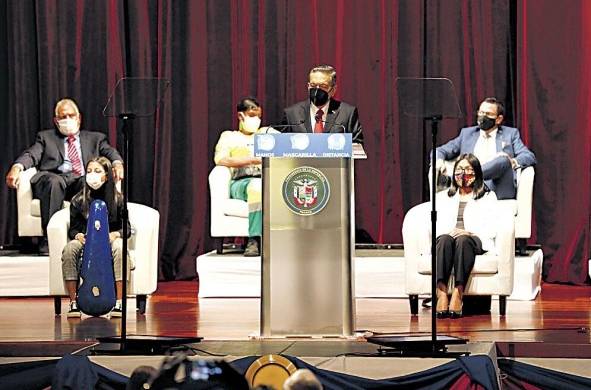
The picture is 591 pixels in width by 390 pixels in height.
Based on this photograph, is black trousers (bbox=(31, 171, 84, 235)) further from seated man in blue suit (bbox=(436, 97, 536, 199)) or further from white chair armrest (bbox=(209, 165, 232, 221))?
Result: seated man in blue suit (bbox=(436, 97, 536, 199))

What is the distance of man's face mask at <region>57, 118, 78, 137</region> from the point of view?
350 inches

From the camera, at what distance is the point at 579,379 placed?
221 inches

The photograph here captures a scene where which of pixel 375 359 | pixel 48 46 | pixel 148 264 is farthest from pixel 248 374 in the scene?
pixel 48 46

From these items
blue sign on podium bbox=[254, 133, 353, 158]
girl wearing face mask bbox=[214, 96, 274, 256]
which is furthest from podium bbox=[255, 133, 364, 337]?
girl wearing face mask bbox=[214, 96, 274, 256]

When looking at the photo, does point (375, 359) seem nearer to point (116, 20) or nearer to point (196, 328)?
point (196, 328)

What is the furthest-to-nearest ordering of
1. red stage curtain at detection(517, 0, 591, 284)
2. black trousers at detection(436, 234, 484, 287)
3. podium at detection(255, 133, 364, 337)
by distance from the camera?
red stage curtain at detection(517, 0, 591, 284) < black trousers at detection(436, 234, 484, 287) < podium at detection(255, 133, 364, 337)

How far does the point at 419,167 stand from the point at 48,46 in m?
3.06

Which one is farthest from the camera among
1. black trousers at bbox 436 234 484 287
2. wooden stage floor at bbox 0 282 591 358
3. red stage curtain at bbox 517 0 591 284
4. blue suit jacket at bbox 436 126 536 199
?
red stage curtain at bbox 517 0 591 284

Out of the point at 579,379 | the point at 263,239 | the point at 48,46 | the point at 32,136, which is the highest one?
the point at 48,46

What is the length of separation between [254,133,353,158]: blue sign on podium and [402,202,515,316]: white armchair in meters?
1.60

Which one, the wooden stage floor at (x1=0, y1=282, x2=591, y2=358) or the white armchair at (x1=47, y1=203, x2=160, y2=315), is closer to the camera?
the wooden stage floor at (x1=0, y1=282, x2=591, y2=358)

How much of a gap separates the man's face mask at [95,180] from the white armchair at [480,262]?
1.86 meters

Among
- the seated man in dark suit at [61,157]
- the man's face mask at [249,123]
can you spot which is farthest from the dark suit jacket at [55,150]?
the man's face mask at [249,123]

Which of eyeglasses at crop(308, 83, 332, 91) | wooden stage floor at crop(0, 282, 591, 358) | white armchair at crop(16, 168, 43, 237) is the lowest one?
wooden stage floor at crop(0, 282, 591, 358)
